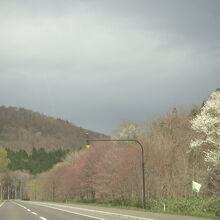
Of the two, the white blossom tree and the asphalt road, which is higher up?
the white blossom tree

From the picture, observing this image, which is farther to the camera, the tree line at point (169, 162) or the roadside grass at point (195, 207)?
the tree line at point (169, 162)

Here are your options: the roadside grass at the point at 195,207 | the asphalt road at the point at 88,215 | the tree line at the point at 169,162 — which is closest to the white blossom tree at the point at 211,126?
the tree line at the point at 169,162

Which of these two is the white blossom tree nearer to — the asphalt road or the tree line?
the tree line

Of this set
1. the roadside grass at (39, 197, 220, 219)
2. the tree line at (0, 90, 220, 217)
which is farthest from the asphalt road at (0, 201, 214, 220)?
the tree line at (0, 90, 220, 217)

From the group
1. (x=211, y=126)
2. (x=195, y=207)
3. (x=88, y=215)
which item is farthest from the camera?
(x=211, y=126)

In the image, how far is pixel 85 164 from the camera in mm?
71250

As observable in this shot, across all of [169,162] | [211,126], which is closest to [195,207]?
[211,126]

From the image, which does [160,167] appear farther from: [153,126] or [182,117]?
[153,126]

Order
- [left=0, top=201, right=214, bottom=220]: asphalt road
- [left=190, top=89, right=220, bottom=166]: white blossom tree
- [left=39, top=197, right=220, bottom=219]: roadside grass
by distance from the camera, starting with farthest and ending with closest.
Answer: [left=190, top=89, right=220, bottom=166]: white blossom tree
[left=39, top=197, right=220, bottom=219]: roadside grass
[left=0, top=201, right=214, bottom=220]: asphalt road

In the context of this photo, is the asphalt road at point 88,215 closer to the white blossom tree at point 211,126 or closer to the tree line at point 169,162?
the tree line at point 169,162

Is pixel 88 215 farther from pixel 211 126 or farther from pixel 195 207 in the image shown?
pixel 211 126

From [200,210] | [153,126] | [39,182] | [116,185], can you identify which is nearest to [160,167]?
[116,185]

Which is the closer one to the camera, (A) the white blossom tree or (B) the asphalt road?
(B) the asphalt road

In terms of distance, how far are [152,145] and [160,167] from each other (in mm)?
3373
